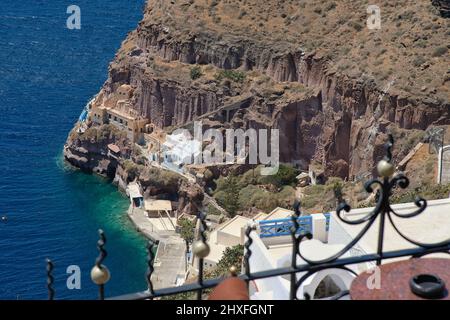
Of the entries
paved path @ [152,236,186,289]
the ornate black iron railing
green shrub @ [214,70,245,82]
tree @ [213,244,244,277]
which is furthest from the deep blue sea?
the ornate black iron railing

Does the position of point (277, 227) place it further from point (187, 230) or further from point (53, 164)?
point (53, 164)

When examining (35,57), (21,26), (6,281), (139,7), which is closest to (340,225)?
(6,281)

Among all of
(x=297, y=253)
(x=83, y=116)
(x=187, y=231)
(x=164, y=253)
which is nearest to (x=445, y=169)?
(x=297, y=253)

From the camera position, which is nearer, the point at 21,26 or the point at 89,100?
the point at 89,100

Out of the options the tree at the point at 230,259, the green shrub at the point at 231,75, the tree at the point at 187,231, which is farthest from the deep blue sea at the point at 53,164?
the green shrub at the point at 231,75

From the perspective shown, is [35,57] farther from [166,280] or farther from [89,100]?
[166,280]

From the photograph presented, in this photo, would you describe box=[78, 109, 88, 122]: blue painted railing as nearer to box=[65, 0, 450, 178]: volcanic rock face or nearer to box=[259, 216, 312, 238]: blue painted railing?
box=[65, 0, 450, 178]: volcanic rock face

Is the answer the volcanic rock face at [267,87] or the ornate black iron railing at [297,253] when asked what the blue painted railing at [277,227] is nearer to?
the ornate black iron railing at [297,253]
